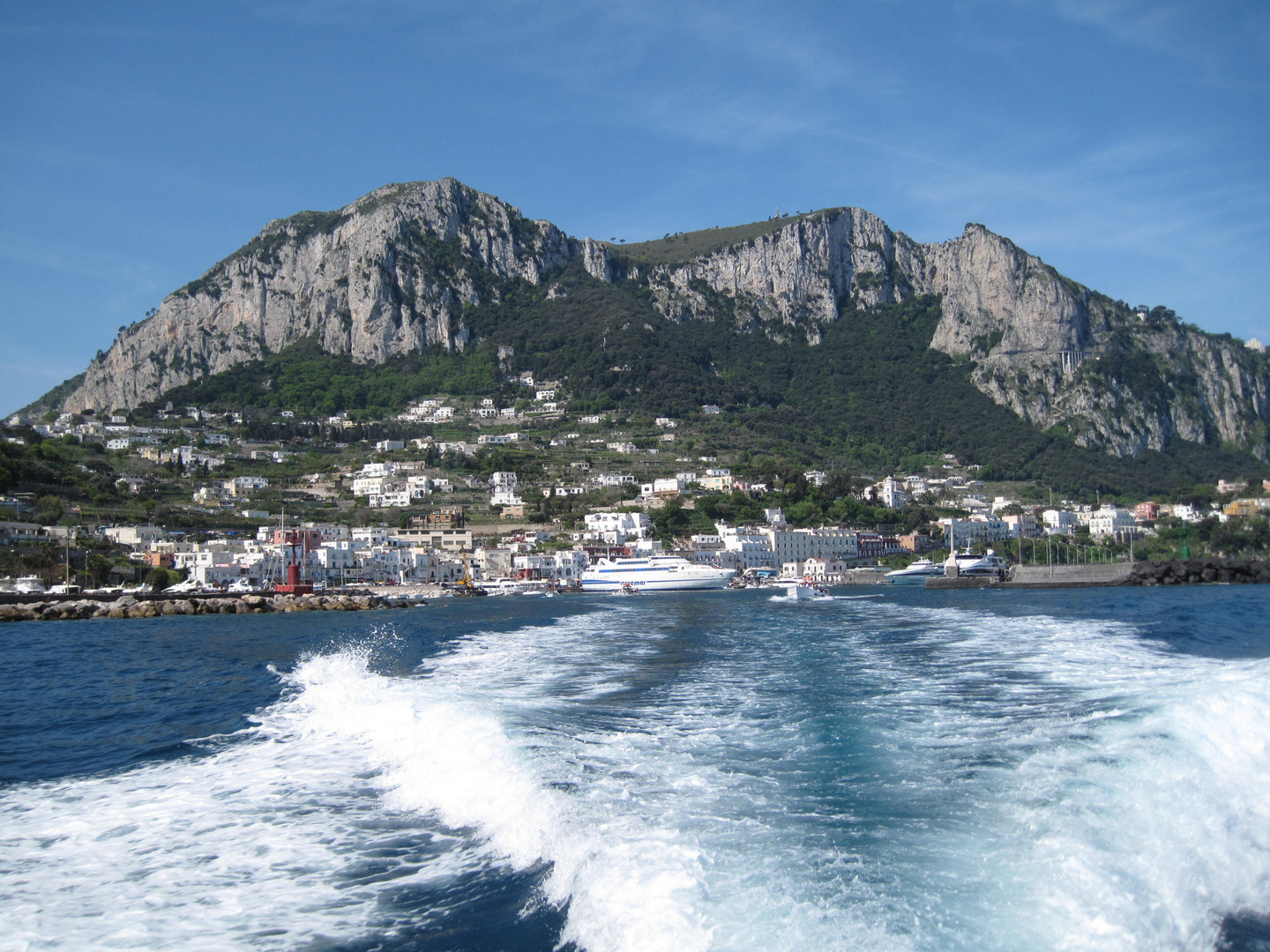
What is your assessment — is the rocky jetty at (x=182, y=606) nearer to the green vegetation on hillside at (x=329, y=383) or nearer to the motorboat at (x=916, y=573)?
the motorboat at (x=916, y=573)

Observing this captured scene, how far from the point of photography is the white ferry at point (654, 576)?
242 feet

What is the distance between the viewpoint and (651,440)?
419 ft

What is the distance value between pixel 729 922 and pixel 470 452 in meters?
116

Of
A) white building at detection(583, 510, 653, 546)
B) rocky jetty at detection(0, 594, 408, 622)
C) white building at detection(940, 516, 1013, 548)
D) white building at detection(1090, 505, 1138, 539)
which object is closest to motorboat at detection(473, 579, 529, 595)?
rocky jetty at detection(0, 594, 408, 622)

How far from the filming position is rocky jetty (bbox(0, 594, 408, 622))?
147 ft

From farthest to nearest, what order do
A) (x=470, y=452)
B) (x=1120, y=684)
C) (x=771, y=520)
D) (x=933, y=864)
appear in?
(x=470, y=452) < (x=771, y=520) < (x=1120, y=684) < (x=933, y=864)

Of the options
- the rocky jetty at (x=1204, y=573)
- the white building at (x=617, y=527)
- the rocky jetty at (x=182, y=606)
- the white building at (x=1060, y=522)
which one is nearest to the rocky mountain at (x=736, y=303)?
the white building at (x=1060, y=522)

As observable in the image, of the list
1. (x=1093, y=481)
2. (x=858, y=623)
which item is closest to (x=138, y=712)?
(x=858, y=623)

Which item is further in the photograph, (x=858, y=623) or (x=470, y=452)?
(x=470, y=452)

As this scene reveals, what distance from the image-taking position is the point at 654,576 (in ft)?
244

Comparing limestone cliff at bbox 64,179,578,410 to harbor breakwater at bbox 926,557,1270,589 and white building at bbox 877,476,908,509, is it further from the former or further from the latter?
harbor breakwater at bbox 926,557,1270,589

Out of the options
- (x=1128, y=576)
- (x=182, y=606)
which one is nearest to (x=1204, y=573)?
(x=1128, y=576)

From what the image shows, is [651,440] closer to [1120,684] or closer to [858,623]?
[858,623]

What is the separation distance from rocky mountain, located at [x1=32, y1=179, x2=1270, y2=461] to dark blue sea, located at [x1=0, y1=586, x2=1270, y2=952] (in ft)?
460
